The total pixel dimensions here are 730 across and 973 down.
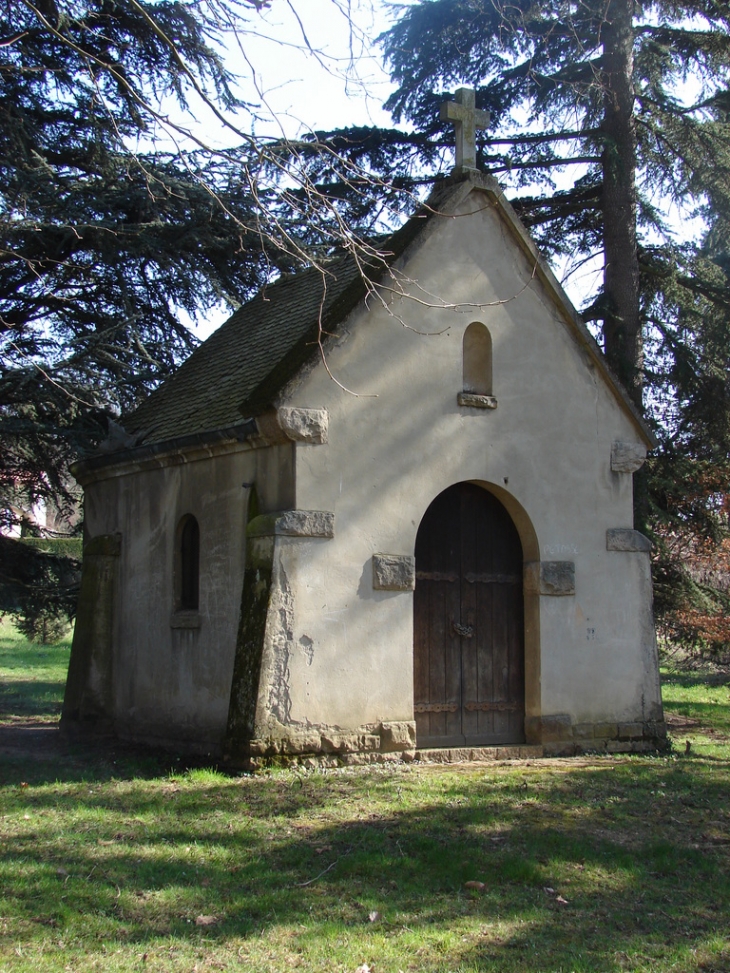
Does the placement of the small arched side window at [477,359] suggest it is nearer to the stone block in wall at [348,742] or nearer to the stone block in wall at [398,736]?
the stone block in wall at [398,736]

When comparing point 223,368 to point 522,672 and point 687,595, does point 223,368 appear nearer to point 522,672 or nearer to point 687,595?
Answer: point 522,672

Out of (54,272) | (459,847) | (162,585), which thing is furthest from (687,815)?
(54,272)

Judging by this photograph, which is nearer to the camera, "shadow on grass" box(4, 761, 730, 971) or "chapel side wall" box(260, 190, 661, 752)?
"shadow on grass" box(4, 761, 730, 971)

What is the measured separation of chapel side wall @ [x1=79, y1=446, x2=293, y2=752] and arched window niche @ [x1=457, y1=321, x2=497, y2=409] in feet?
8.59

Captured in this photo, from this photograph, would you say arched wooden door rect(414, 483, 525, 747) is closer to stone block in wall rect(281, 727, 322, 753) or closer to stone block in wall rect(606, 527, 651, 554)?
stone block in wall rect(606, 527, 651, 554)

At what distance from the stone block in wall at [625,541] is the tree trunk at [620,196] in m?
4.27

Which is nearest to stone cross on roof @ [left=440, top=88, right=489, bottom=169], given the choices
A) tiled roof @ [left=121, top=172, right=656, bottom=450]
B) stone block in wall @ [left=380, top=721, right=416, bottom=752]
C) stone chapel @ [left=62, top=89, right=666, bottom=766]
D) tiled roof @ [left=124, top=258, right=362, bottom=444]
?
stone chapel @ [left=62, top=89, right=666, bottom=766]

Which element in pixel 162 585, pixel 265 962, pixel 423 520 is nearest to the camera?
pixel 265 962

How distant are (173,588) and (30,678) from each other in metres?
11.6

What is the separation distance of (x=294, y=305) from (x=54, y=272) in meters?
4.52

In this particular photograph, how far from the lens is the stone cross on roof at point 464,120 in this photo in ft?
42.5

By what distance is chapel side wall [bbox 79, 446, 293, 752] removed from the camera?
11.8 metres

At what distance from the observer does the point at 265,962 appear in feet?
19.4

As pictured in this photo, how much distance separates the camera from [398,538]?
1166 centimetres
